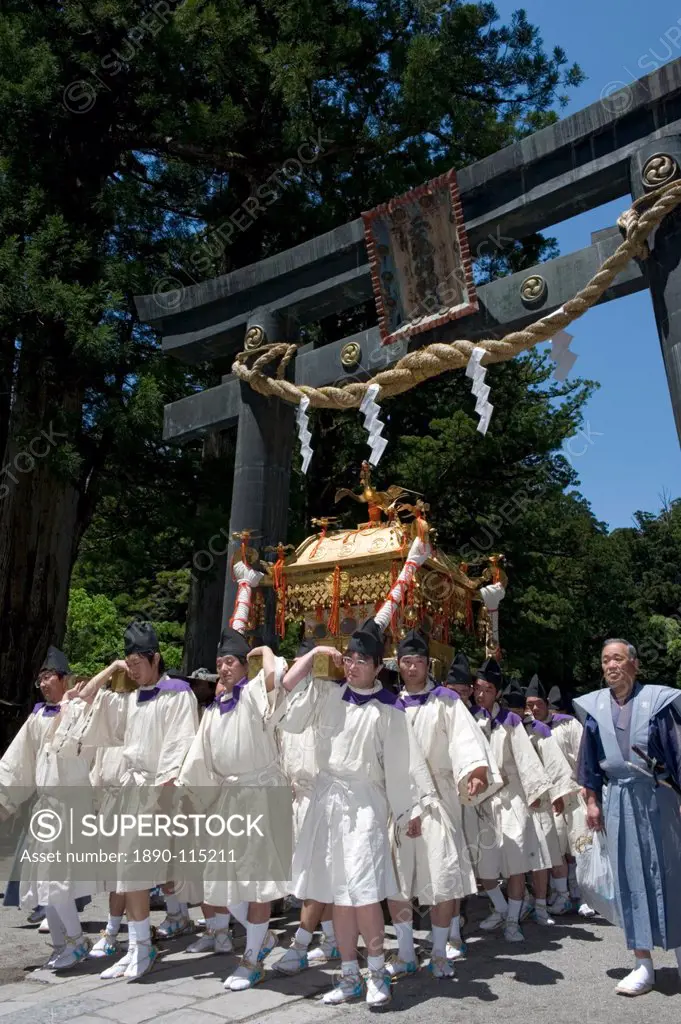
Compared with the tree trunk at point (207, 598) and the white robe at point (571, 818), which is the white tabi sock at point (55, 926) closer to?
the white robe at point (571, 818)

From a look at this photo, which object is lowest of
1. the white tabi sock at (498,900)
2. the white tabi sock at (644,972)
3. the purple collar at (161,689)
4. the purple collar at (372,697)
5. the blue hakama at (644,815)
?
the white tabi sock at (644,972)

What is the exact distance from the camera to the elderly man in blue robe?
4.53 metres

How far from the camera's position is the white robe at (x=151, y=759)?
5020mm

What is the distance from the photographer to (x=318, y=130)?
14.0 metres

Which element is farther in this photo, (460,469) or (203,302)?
(460,469)

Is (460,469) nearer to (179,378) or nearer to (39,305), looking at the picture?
(179,378)

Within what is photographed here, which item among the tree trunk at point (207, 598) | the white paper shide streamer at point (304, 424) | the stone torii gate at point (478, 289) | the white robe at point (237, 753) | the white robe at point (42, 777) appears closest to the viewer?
the white robe at point (237, 753)

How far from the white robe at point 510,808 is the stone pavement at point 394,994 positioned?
0.59 meters

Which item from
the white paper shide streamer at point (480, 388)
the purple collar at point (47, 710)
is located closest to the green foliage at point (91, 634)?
the purple collar at point (47, 710)

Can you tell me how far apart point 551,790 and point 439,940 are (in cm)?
213

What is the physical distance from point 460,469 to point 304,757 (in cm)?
1076

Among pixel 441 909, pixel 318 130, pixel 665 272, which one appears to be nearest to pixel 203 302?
pixel 665 272

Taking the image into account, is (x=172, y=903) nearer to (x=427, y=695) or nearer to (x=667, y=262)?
(x=427, y=695)

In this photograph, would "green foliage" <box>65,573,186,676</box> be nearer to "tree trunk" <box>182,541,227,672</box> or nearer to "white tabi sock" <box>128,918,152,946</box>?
"tree trunk" <box>182,541,227,672</box>
